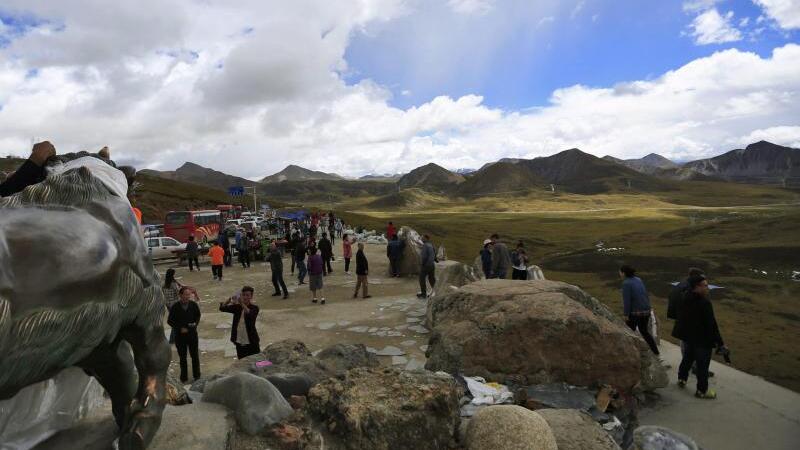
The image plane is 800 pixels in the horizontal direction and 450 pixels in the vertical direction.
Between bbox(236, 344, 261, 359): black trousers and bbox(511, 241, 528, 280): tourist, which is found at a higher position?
bbox(511, 241, 528, 280): tourist

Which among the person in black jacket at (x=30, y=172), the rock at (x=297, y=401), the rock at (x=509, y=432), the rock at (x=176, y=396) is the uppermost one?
the person in black jacket at (x=30, y=172)

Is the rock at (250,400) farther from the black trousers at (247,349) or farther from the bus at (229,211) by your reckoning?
the bus at (229,211)

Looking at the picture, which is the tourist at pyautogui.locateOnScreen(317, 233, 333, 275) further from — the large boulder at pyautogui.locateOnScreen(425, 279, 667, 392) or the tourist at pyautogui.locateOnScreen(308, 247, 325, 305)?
the large boulder at pyautogui.locateOnScreen(425, 279, 667, 392)

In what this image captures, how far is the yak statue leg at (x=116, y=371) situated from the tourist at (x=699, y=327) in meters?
7.89

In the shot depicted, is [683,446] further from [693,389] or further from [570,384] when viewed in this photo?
[693,389]

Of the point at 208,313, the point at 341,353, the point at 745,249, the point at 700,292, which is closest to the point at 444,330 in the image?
the point at 341,353

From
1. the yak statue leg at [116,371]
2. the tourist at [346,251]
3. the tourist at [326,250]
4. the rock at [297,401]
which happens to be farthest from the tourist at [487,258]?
the yak statue leg at [116,371]

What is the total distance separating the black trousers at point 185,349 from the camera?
7805mm

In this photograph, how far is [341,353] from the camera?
23.5ft

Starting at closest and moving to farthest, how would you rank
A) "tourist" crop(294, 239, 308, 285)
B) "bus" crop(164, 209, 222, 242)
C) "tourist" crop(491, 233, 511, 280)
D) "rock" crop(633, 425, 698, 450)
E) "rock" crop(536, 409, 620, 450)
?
"rock" crop(536, 409, 620, 450) < "rock" crop(633, 425, 698, 450) < "tourist" crop(491, 233, 511, 280) < "tourist" crop(294, 239, 308, 285) < "bus" crop(164, 209, 222, 242)

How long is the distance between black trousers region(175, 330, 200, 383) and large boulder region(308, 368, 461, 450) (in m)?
3.90

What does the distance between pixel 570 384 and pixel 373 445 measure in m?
4.09

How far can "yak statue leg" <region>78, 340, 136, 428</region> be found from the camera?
3152 mm

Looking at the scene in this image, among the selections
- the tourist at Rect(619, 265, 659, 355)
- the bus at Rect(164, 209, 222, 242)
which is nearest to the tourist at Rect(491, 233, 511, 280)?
the tourist at Rect(619, 265, 659, 355)
